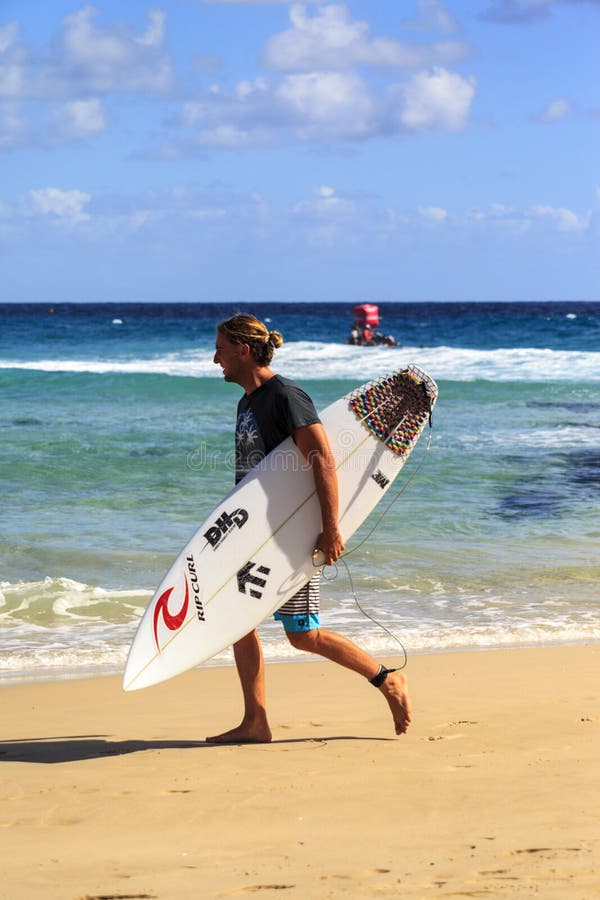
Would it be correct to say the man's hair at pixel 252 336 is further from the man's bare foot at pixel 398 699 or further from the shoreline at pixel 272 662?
the shoreline at pixel 272 662

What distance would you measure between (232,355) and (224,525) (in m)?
0.69

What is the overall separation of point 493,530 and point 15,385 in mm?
14526

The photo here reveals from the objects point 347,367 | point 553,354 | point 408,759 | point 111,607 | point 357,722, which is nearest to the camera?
point 408,759

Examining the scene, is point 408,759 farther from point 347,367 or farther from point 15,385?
point 347,367

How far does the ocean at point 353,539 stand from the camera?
18.5ft

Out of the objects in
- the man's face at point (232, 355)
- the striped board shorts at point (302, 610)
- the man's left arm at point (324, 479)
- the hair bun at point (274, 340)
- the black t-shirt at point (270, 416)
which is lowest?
the striped board shorts at point (302, 610)

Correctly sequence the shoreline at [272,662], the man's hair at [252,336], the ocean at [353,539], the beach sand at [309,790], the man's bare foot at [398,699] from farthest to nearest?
Result: the ocean at [353,539] < the shoreline at [272,662] < the man's bare foot at [398,699] < the man's hair at [252,336] < the beach sand at [309,790]

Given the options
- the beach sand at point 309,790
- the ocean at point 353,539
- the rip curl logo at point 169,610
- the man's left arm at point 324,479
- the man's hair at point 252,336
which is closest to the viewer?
the beach sand at point 309,790

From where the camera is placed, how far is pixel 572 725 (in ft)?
12.5

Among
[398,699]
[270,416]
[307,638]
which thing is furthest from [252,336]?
[398,699]

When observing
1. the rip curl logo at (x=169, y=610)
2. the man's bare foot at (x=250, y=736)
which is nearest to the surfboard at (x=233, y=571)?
the rip curl logo at (x=169, y=610)

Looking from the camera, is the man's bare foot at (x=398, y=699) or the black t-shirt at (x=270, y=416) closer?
the black t-shirt at (x=270, y=416)

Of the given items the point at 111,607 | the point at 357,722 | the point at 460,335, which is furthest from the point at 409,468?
the point at 460,335

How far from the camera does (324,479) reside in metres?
3.50
